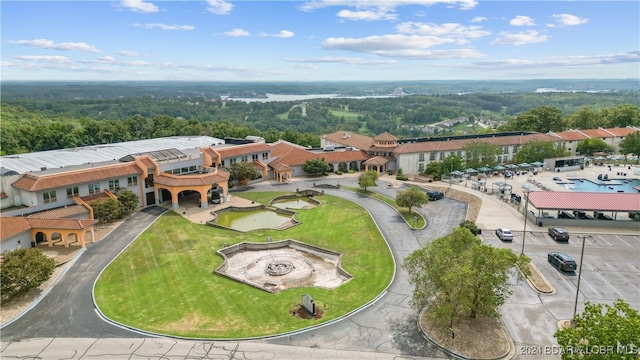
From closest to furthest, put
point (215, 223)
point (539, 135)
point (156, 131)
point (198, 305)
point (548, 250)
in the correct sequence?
point (198, 305) → point (548, 250) → point (215, 223) → point (539, 135) → point (156, 131)

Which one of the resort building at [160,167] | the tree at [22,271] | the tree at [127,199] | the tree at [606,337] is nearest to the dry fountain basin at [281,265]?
the tree at [22,271]

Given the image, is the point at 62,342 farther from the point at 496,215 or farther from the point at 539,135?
the point at 539,135

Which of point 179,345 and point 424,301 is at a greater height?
point 424,301

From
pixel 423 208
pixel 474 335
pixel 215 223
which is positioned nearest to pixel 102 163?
pixel 215 223

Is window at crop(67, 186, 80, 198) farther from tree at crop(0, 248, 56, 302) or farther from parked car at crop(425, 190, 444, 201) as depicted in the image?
parked car at crop(425, 190, 444, 201)

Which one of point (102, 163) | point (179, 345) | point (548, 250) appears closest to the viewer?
point (179, 345)

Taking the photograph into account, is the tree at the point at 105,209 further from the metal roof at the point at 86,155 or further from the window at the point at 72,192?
the metal roof at the point at 86,155

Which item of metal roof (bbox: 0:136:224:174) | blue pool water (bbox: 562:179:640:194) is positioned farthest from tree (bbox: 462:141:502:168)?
metal roof (bbox: 0:136:224:174)
